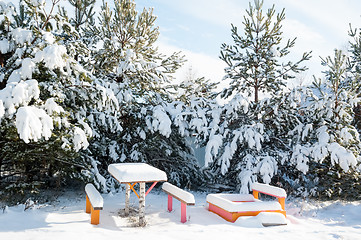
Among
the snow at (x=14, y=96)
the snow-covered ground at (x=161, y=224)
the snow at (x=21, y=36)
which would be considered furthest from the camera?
the snow at (x=21, y=36)

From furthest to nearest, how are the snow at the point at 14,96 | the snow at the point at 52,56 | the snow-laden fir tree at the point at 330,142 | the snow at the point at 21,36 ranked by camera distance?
1. the snow-laden fir tree at the point at 330,142
2. the snow at the point at 21,36
3. the snow at the point at 52,56
4. the snow at the point at 14,96

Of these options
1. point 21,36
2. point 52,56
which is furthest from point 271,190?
point 21,36

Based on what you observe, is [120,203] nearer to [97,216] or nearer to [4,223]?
[97,216]

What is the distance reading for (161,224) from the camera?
5.33 m

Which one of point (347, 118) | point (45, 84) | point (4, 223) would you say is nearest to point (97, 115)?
point (45, 84)

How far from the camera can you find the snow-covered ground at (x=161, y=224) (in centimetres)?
443

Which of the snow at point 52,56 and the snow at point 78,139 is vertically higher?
the snow at point 52,56

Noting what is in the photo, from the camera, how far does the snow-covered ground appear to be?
443 centimetres

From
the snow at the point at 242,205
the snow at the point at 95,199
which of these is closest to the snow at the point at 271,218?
the snow at the point at 242,205

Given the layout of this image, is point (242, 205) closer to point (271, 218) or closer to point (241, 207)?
point (241, 207)

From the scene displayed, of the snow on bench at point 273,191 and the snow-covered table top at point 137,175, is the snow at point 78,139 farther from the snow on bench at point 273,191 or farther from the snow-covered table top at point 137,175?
the snow on bench at point 273,191

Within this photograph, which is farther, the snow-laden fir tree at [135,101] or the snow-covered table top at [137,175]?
the snow-laden fir tree at [135,101]

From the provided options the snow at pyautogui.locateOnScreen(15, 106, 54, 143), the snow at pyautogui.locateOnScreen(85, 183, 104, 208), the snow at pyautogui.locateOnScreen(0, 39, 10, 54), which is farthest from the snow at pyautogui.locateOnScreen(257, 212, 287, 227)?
the snow at pyautogui.locateOnScreen(0, 39, 10, 54)

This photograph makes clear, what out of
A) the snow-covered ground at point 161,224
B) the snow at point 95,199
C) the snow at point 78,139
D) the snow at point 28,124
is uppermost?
the snow at point 28,124
